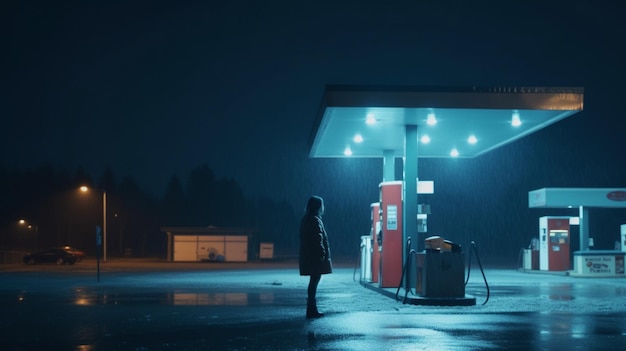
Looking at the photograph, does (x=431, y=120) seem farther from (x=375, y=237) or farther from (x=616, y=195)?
(x=616, y=195)

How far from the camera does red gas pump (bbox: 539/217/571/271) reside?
3788 centimetres

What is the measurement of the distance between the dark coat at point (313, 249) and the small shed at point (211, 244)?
2003 inches

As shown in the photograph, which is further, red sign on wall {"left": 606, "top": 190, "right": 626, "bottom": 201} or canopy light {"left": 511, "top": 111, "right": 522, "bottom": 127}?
red sign on wall {"left": 606, "top": 190, "right": 626, "bottom": 201}

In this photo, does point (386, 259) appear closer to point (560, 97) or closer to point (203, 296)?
point (203, 296)

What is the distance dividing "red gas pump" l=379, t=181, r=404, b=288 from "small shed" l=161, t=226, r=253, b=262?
4412 centimetres

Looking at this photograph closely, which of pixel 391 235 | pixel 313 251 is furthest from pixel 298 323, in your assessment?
pixel 391 235

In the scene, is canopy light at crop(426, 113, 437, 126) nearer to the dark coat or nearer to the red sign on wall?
the dark coat

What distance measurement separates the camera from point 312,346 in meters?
9.77

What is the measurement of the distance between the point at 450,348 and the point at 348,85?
896cm

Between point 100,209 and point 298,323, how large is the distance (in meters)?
120

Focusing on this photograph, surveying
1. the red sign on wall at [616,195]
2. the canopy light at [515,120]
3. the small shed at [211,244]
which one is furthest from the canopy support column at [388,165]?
the small shed at [211,244]

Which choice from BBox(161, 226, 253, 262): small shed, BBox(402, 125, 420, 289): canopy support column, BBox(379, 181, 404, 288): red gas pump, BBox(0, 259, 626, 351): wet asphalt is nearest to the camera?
BBox(0, 259, 626, 351): wet asphalt

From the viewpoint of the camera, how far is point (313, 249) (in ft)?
43.7

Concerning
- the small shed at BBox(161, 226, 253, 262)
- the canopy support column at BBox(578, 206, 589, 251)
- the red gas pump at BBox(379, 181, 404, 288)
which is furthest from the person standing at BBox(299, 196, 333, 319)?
the small shed at BBox(161, 226, 253, 262)
